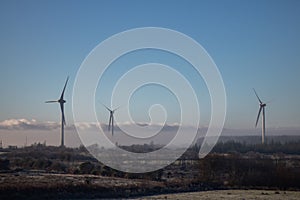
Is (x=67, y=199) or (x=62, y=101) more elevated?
(x=62, y=101)

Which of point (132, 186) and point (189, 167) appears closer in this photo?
point (132, 186)

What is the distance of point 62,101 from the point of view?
9700 cm

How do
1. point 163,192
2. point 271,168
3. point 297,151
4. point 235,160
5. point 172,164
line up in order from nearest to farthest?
point 163,192
point 271,168
point 235,160
point 172,164
point 297,151

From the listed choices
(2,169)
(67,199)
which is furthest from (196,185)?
(2,169)

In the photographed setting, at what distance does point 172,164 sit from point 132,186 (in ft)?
151

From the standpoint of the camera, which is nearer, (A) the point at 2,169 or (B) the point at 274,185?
(B) the point at 274,185

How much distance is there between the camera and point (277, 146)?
16638 cm

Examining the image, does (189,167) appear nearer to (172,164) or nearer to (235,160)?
(172,164)

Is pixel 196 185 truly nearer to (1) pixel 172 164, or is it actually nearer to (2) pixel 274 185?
(2) pixel 274 185

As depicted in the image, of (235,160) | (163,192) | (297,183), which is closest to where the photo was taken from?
(163,192)

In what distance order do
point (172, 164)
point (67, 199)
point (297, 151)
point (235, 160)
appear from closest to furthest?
point (67, 199) < point (235, 160) < point (172, 164) < point (297, 151)

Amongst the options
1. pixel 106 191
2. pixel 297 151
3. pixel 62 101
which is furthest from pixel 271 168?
pixel 297 151

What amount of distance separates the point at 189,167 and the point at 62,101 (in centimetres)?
2929

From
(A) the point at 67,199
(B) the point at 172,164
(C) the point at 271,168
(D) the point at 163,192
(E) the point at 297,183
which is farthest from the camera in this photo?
(B) the point at 172,164
